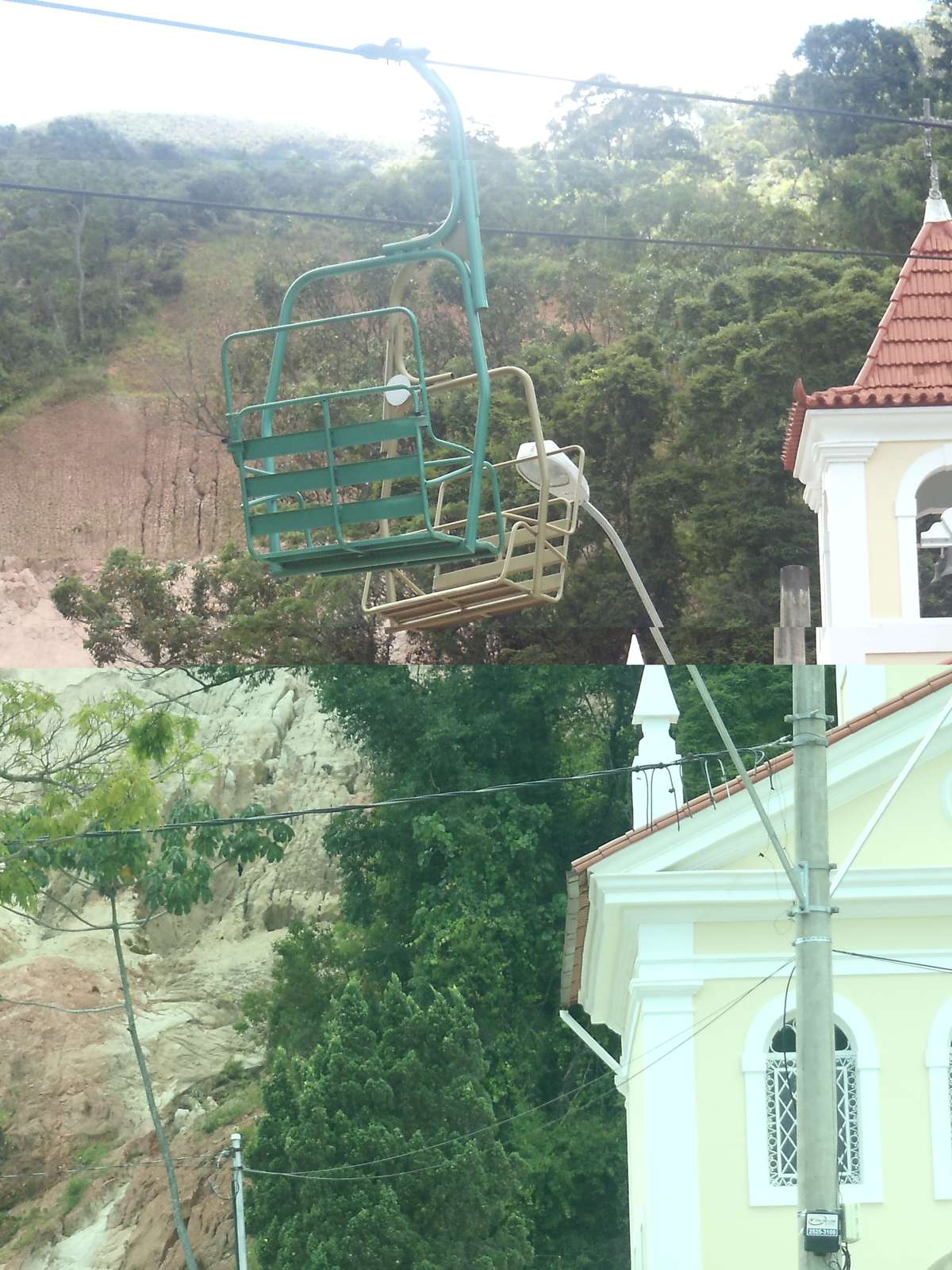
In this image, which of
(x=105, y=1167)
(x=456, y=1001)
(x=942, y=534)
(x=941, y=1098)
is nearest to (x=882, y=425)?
(x=942, y=534)

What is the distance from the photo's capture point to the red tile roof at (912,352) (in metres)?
15.1

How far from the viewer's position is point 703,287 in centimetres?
2638

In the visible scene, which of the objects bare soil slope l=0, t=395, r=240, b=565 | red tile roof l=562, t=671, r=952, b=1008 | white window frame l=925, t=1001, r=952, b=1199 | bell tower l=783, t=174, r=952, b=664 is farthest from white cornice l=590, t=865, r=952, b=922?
bare soil slope l=0, t=395, r=240, b=565

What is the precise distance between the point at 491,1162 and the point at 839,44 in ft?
60.2

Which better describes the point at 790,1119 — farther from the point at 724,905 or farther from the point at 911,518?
the point at 911,518

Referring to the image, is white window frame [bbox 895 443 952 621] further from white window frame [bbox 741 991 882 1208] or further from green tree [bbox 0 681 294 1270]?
green tree [bbox 0 681 294 1270]

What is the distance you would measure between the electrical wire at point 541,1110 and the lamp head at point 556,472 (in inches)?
184

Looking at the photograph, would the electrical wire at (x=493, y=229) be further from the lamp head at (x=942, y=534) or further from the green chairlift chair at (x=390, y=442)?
the lamp head at (x=942, y=534)

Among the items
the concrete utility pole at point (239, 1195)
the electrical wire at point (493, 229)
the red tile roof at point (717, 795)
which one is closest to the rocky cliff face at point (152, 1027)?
the concrete utility pole at point (239, 1195)

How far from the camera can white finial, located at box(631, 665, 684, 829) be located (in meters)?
12.3

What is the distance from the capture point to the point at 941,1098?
11.0 meters

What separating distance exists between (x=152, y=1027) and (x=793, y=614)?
36.1 ft

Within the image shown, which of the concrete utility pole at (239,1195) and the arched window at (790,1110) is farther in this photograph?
the concrete utility pole at (239,1195)

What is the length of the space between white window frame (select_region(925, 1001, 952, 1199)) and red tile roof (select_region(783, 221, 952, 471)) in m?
5.61
